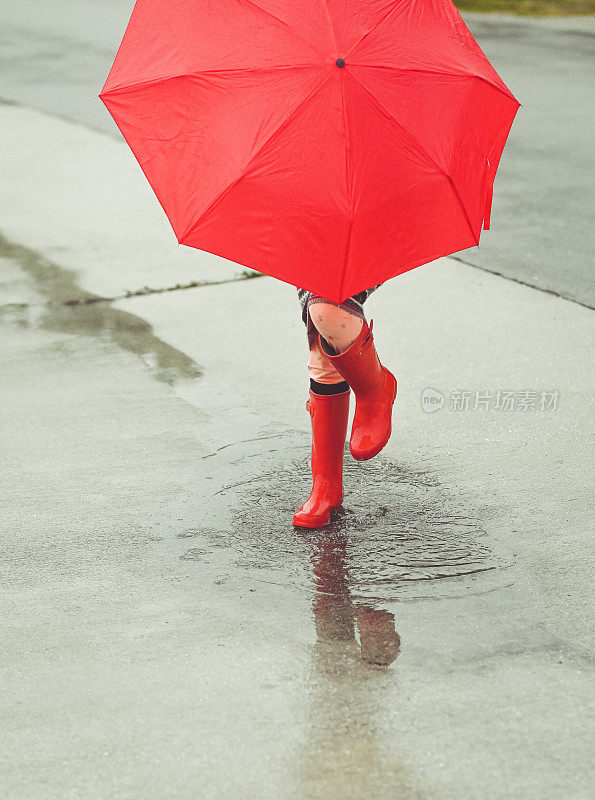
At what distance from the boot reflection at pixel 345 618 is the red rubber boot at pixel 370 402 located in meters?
0.36

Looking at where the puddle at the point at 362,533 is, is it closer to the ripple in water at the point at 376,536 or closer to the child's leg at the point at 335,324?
the ripple in water at the point at 376,536

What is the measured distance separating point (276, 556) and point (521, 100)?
7.39 meters

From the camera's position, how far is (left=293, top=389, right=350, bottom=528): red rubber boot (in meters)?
3.56

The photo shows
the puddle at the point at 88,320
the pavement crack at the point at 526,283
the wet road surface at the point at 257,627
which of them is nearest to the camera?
the wet road surface at the point at 257,627

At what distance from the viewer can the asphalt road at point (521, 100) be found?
20.8 ft

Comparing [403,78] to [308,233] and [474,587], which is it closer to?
[308,233]

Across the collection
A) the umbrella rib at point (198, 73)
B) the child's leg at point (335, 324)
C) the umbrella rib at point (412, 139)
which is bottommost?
the child's leg at point (335, 324)

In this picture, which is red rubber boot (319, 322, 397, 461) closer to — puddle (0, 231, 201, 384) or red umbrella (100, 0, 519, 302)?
red umbrella (100, 0, 519, 302)

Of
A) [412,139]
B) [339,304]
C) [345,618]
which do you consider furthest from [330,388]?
[412,139]

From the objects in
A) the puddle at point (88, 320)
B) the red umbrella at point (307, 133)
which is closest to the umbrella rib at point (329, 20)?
the red umbrella at point (307, 133)

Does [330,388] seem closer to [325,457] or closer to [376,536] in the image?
[325,457]

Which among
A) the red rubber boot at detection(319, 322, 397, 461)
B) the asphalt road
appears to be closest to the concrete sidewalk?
the red rubber boot at detection(319, 322, 397, 461)

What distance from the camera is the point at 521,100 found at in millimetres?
9859

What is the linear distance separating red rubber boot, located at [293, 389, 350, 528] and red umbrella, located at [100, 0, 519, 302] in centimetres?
63
